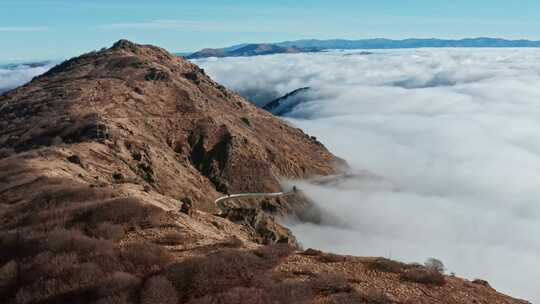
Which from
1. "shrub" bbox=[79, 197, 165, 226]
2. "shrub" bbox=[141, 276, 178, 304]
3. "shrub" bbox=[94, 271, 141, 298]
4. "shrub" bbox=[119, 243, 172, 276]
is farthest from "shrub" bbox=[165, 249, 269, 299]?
"shrub" bbox=[79, 197, 165, 226]

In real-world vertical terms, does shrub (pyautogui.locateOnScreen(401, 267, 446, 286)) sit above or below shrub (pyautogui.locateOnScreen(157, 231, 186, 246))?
above

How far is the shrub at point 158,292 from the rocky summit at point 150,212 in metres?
0.03

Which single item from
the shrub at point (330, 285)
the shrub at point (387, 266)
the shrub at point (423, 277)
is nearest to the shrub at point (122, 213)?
the shrub at point (330, 285)

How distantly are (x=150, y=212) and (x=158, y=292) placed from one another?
1145cm

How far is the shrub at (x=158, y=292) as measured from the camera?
1554 cm

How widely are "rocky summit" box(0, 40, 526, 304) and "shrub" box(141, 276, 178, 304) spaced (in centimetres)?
3

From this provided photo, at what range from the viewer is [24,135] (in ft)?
280

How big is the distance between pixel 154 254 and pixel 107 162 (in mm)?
51576

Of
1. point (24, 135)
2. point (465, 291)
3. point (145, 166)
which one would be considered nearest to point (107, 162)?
point (145, 166)

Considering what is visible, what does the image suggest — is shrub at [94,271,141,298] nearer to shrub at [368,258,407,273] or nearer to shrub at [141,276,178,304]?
shrub at [141,276,178,304]

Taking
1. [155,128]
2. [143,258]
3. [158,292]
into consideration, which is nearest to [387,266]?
[158,292]

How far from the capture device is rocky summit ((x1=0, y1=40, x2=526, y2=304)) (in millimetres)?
17125

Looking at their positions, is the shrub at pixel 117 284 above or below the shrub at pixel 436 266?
above

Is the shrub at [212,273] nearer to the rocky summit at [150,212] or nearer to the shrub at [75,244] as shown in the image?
the rocky summit at [150,212]
